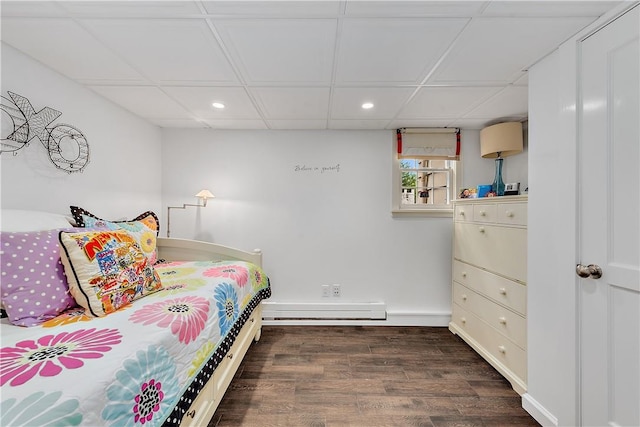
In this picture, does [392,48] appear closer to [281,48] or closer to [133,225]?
[281,48]

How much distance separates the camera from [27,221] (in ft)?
4.49

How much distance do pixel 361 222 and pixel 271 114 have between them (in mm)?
1438

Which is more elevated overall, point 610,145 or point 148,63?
point 148,63

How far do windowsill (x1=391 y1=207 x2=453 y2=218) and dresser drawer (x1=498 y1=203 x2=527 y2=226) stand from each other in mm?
809

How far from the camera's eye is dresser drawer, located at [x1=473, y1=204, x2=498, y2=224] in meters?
2.06

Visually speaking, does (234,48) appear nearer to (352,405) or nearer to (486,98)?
(486,98)

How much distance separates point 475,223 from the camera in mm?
2316

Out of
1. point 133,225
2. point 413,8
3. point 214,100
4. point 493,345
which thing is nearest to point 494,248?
point 493,345

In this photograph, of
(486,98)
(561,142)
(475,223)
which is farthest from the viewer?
(475,223)

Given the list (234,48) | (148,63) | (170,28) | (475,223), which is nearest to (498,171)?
(475,223)

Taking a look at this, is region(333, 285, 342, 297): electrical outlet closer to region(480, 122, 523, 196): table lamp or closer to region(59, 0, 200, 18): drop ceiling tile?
region(480, 122, 523, 196): table lamp

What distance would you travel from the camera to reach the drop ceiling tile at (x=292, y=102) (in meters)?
1.93

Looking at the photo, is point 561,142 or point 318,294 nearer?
point 561,142

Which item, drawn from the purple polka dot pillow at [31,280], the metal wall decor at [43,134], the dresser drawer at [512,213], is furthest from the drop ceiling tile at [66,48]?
the dresser drawer at [512,213]
